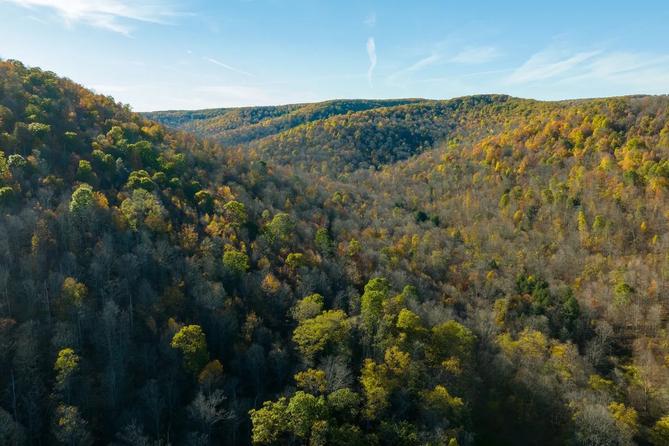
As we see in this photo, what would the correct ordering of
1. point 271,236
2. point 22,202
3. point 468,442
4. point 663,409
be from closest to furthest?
point 468,442 < point 663,409 < point 22,202 < point 271,236

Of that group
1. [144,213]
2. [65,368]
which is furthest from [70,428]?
[144,213]

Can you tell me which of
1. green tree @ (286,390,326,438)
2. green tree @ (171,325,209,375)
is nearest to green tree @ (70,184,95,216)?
green tree @ (171,325,209,375)

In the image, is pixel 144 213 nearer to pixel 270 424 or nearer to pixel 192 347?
pixel 192 347

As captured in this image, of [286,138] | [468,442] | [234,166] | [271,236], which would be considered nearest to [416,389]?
[468,442]

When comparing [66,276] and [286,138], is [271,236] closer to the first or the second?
[66,276]

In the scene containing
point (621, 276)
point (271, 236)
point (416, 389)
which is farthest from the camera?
point (621, 276)

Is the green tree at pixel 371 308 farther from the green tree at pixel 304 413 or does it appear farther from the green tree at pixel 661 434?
the green tree at pixel 661 434

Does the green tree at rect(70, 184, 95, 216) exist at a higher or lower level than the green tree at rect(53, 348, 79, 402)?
higher

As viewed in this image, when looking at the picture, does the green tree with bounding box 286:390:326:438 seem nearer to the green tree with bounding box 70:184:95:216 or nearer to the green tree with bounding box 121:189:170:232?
the green tree with bounding box 121:189:170:232
